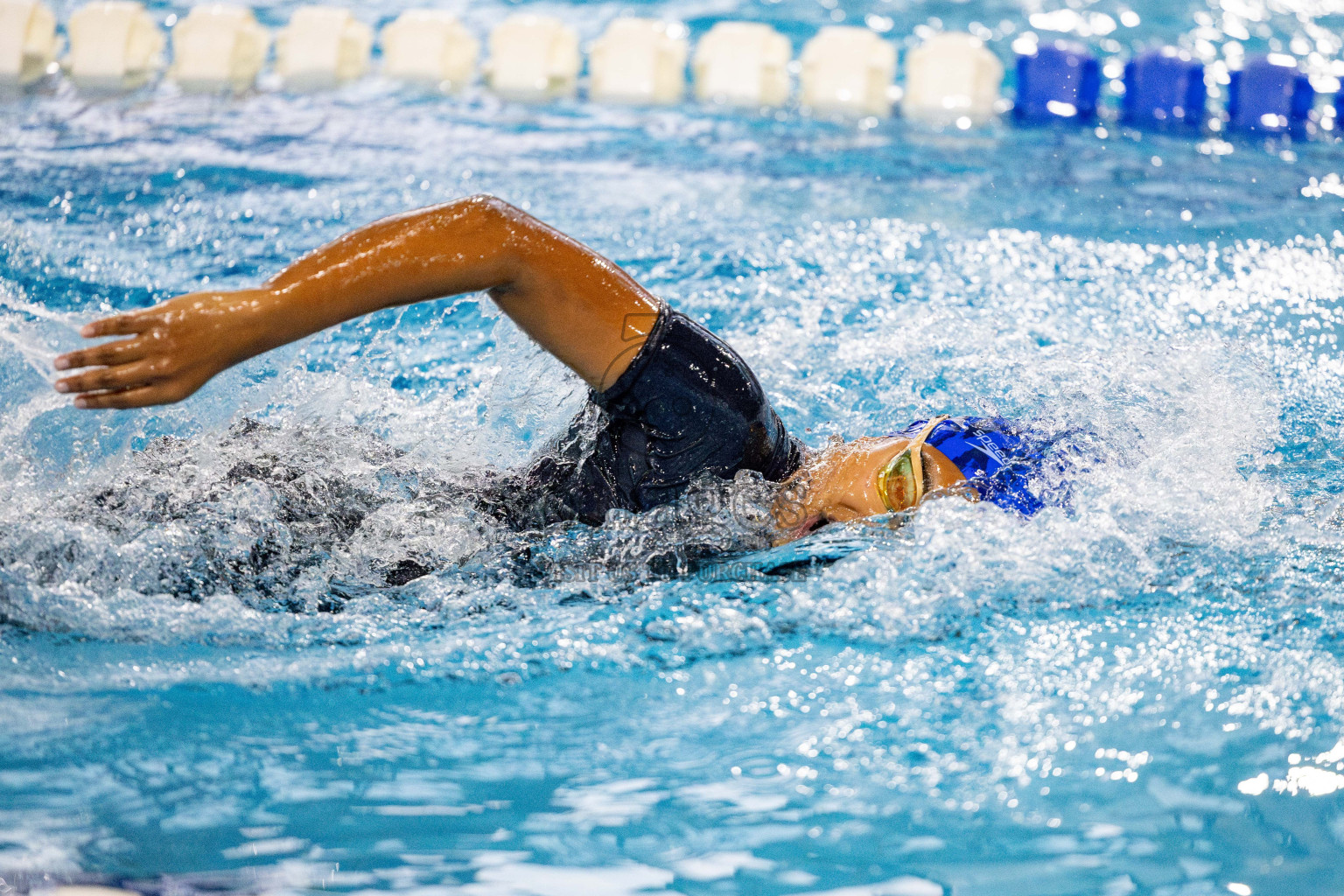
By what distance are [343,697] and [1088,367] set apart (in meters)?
2.15

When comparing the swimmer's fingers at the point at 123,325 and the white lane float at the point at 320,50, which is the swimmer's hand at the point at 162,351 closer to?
the swimmer's fingers at the point at 123,325

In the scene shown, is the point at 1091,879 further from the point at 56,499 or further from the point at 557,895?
the point at 56,499

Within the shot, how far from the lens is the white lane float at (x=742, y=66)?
6152 mm

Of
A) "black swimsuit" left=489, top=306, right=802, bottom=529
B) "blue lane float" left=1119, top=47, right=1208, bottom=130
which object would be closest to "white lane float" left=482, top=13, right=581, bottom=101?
"blue lane float" left=1119, top=47, right=1208, bottom=130

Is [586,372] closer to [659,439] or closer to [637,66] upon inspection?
[659,439]

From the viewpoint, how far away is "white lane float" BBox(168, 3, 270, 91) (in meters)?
5.97

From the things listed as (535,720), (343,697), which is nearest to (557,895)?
(535,720)

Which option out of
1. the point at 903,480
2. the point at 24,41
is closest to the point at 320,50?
the point at 24,41

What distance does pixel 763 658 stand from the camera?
2.18 metres

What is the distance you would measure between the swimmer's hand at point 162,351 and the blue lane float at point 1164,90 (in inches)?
214

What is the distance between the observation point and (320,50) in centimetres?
615

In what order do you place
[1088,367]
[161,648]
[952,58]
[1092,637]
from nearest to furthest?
[161,648]
[1092,637]
[1088,367]
[952,58]

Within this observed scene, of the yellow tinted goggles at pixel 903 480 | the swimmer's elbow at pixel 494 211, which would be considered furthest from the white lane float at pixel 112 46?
the yellow tinted goggles at pixel 903 480

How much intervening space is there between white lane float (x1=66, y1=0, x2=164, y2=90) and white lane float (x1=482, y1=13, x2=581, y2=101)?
1741 millimetres
